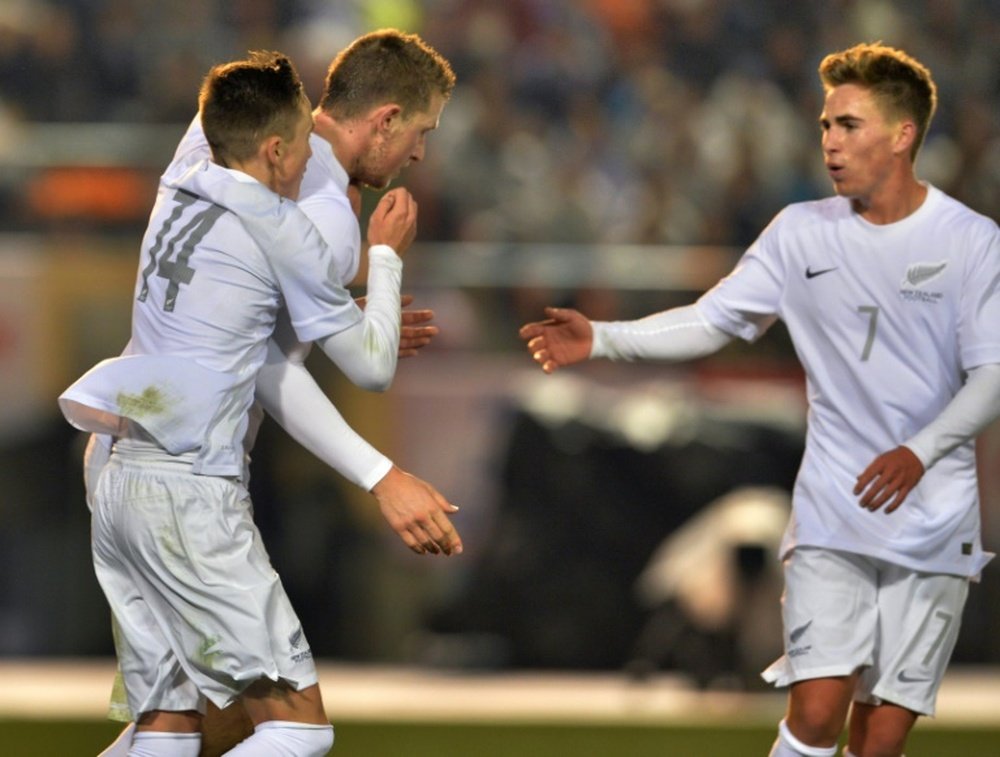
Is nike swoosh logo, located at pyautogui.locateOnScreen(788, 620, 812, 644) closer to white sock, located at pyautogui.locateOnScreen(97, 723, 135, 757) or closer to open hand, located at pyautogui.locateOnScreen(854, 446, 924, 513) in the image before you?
open hand, located at pyautogui.locateOnScreen(854, 446, 924, 513)

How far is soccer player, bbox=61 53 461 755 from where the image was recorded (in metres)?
4.50

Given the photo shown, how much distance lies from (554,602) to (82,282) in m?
3.39

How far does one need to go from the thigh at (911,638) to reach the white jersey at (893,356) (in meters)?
0.08

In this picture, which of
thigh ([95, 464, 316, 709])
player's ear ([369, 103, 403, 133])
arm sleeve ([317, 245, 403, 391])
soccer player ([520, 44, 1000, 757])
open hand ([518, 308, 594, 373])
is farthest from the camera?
open hand ([518, 308, 594, 373])

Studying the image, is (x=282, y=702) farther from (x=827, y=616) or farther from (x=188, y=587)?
(x=827, y=616)

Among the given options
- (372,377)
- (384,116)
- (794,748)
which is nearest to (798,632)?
(794,748)

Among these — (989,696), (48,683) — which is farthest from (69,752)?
(989,696)

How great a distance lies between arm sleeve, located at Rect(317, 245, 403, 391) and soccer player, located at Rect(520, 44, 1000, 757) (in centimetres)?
146

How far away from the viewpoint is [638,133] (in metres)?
12.4

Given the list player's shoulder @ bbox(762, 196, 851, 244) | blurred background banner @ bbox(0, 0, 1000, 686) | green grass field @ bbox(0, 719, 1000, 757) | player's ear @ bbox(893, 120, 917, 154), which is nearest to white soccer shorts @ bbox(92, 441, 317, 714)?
player's shoulder @ bbox(762, 196, 851, 244)

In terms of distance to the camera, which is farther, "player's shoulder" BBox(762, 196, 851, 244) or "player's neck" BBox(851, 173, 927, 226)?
"player's shoulder" BBox(762, 196, 851, 244)

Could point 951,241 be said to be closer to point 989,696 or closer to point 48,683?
point 989,696

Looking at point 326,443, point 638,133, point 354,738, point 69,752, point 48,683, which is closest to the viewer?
point 326,443

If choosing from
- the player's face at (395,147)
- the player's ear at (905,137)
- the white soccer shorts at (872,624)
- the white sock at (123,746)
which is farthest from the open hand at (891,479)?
the white sock at (123,746)
